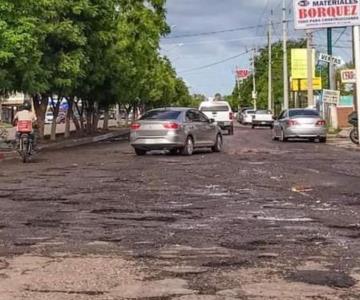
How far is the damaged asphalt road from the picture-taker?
6801mm

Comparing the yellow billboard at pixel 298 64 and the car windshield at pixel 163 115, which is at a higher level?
the yellow billboard at pixel 298 64

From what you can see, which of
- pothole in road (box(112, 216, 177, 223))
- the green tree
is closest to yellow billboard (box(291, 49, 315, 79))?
the green tree

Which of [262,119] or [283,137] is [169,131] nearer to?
[283,137]

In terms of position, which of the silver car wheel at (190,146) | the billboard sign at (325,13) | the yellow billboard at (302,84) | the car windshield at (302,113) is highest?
the billboard sign at (325,13)

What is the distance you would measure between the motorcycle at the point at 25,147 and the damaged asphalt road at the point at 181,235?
5427 millimetres

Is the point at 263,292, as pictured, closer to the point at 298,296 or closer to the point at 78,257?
the point at 298,296

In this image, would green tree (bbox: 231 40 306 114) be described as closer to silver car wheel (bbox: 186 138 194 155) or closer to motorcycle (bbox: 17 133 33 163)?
silver car wheel (bbox: 186 138 194 155)

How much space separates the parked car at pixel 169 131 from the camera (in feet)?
80.8

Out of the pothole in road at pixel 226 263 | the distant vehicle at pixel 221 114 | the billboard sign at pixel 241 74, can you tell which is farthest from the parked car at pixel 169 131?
the billboard sign at pixel 241 74

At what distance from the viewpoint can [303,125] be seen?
34.0 metres

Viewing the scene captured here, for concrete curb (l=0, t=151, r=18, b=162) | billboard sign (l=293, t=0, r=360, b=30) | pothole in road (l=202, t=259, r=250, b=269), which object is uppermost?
billboard sign (l=293, t=0, r=360, b=30)

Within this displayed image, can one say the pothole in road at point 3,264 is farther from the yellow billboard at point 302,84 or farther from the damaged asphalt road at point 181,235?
the yellow billboard at point 302,84

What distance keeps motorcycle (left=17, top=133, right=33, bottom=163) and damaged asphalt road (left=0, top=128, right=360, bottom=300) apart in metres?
5.43

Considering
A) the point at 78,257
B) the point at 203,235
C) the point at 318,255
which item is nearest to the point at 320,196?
the point at 203,235
